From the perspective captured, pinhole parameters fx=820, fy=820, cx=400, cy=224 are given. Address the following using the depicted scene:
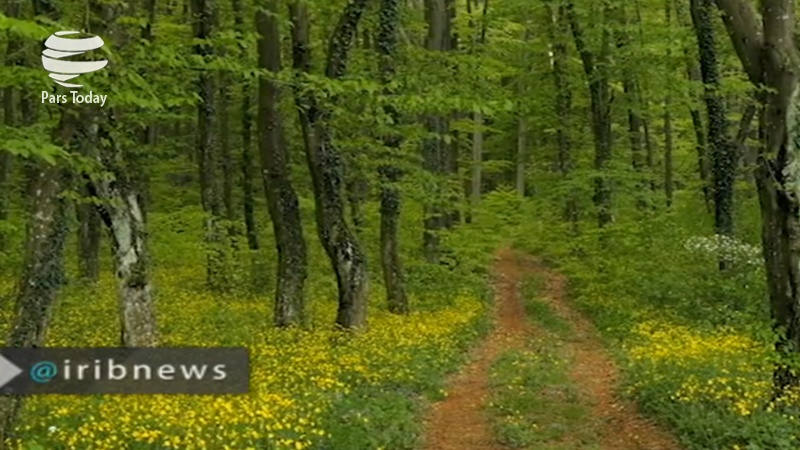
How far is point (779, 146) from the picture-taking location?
9016 millimetres

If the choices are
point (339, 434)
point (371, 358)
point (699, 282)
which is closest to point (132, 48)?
point (339, 434)

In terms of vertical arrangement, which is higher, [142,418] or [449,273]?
[142,418]

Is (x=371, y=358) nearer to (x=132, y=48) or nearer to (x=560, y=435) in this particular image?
(x=560, y=435)

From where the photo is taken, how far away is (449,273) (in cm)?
2502

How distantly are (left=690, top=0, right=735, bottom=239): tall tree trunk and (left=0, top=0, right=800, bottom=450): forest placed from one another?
0.08m

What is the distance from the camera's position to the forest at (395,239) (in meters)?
8.41

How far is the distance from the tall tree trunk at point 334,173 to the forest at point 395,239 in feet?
0.15

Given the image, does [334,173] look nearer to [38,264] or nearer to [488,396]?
[488,396]

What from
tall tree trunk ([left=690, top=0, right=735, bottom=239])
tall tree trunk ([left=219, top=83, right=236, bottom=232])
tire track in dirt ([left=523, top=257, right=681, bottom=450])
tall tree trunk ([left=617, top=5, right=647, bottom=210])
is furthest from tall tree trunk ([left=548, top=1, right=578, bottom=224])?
tall tree trunk ([left=219, top=83, right=236, bottom=232])

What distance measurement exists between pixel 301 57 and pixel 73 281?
11.9m

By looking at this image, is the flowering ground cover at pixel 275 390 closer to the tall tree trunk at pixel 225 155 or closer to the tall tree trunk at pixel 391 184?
the tall tree trunk at pixel 391 184

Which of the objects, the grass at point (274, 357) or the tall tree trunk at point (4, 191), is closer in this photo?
the grass at point (274, 357)

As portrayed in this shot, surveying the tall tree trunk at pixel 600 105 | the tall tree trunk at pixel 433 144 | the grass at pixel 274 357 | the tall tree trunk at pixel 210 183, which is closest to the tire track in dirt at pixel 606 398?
the grass at pixel 274 357

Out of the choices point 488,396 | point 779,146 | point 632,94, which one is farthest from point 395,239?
point 632,94
